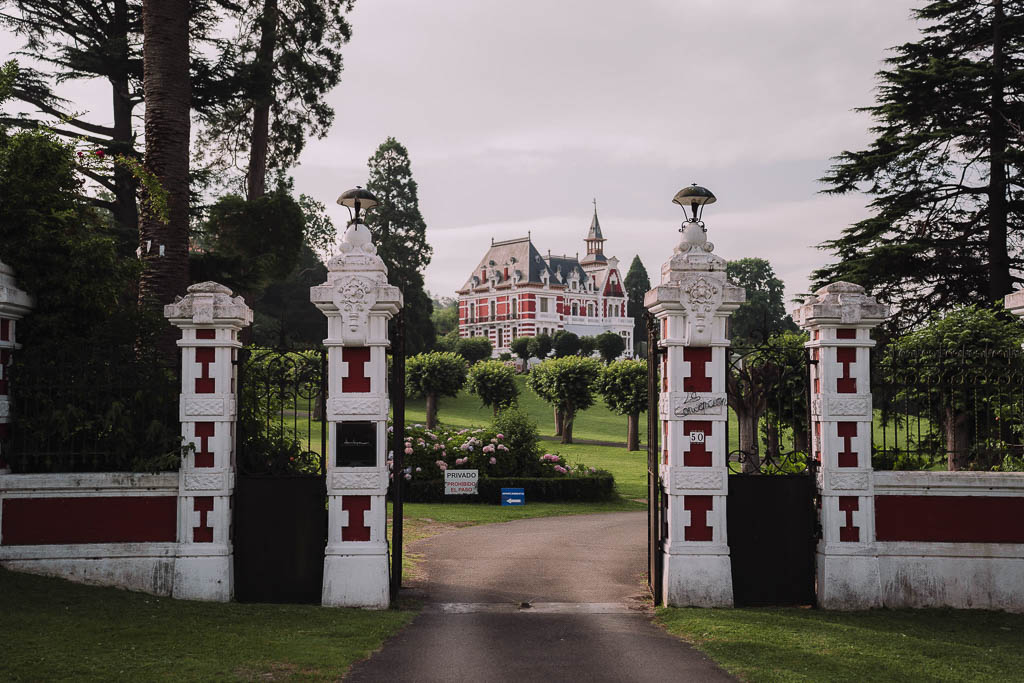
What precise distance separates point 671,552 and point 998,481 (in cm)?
366

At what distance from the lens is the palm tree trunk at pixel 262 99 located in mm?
19516

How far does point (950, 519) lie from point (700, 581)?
285 centimetres

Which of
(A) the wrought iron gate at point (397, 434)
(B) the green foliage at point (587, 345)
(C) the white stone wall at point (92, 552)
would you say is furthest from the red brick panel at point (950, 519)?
(B) the green foliage at point (587, 345)

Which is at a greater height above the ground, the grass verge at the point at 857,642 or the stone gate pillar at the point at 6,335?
the stone gate pillar at the point at 6,335

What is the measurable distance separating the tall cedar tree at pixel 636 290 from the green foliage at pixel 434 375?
55.7 metres

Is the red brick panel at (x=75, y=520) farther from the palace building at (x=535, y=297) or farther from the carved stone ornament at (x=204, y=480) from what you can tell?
the palace building at (x=535, y=297)

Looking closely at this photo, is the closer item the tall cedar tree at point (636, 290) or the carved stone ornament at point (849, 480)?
the carved stone ornament at point (849, 480)

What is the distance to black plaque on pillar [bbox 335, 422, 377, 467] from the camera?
30.0ft

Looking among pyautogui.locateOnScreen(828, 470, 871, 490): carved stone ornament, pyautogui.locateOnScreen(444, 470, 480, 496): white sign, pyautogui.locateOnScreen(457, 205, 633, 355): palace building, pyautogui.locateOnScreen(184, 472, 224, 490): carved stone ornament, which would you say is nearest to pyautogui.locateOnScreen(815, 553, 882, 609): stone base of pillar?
pyautogui.locateOnScreen(828, 470, 871, 490): carved stone ornament

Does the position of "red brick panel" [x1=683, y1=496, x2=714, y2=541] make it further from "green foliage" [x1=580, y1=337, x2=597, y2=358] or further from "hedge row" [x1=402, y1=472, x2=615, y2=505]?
"green foliage" [x1=580, y1=337, x2=597, y2=358]

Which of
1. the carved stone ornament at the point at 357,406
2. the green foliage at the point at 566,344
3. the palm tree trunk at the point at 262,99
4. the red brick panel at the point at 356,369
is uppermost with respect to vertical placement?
the palm tree trunk at the point at 262,99

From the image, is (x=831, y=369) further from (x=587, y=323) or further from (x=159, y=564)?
(x=587, y=323)

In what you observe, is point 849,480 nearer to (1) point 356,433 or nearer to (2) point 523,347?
(1) point 356,433

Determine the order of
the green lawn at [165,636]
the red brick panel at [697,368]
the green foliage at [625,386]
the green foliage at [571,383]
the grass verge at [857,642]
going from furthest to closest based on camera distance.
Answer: the green foliage at [571,383]
the green foliage at [625,386]
the red brick panel at [697,368]
the grass verge at [857,642]
the green lawn at [165,636]
